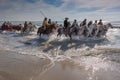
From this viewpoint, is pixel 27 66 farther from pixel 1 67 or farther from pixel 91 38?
pixel 91 38

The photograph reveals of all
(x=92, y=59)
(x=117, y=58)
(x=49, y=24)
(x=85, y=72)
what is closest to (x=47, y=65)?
(x=85, y=72)

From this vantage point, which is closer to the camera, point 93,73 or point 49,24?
point 93,73

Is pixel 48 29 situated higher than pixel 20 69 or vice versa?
pixel 48 29

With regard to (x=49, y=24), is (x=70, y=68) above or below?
below

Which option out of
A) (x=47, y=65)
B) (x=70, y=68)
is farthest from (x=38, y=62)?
(x=70, y=68)

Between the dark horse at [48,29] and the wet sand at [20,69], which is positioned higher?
the dark horse at [48,29]

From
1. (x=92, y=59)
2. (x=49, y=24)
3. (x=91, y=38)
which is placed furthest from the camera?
(x=49, y=24)

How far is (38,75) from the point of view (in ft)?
24.2

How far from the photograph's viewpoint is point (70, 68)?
8.67 m

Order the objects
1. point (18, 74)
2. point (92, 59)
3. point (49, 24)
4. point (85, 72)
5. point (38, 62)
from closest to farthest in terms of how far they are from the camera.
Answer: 1. point (18, 74)
2. point (85, 72)
3. point (38, 62)
4. point (92, 59)
5. point (49, 24)

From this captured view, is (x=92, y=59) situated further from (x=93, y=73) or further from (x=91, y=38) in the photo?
(x=91, y=38)

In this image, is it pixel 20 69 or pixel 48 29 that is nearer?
pixel 20 69

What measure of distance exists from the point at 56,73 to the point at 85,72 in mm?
1174

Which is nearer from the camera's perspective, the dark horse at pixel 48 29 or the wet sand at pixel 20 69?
the wet sand at pixel 20 69
